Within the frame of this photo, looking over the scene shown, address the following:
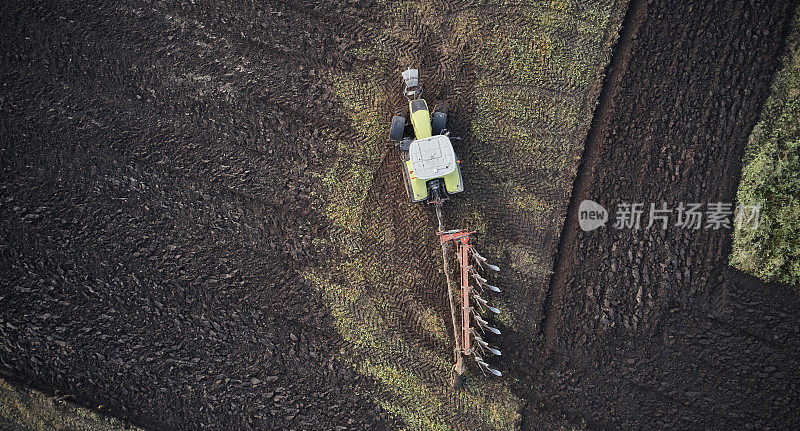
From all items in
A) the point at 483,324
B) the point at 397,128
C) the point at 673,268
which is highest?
the point at 397,128

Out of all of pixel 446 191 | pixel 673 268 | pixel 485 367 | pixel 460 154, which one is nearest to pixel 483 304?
pixel 485 367

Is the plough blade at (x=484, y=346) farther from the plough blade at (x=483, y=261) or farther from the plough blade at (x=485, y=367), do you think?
the plough blade at (x=483, y=261)

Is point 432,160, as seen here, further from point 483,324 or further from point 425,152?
point 483,324

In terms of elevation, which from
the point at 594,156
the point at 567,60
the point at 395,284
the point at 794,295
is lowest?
the point at 395,284

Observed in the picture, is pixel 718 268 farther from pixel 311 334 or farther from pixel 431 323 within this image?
pixel 311 334

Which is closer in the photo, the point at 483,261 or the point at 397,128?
the point at 397,128

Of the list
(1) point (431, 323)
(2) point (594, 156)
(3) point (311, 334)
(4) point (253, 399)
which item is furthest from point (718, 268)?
(4) point (253, 399)

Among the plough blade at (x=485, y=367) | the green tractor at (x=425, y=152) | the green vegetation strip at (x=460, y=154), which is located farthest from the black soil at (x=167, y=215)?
Result: the plough blade at (x=485, y=367)
